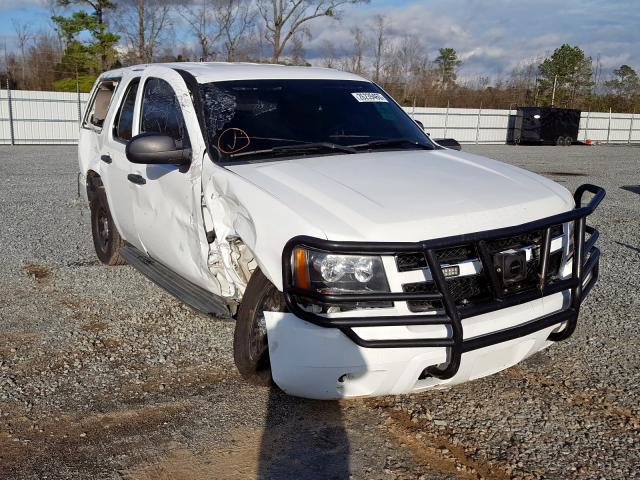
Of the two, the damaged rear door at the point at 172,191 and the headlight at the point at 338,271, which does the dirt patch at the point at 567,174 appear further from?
the headlight at the point at 338,271

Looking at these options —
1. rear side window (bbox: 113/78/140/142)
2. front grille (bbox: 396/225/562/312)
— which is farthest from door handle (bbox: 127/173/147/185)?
front grille (bbox: 396/225/562/312)

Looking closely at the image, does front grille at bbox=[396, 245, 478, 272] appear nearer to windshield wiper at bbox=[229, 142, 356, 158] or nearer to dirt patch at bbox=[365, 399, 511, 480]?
dirt patch at bbox=[365, 399, 511, 480]

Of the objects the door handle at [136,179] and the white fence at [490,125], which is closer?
the door handle at [136,179]

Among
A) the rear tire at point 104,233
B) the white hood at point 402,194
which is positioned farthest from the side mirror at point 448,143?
the rear tire at point 104,233

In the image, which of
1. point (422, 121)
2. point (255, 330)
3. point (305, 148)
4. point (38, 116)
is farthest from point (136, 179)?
point (422, 121)

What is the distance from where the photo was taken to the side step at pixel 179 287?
398 centimetres

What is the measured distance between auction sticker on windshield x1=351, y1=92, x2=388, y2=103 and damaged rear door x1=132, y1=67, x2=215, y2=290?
1.25 metres

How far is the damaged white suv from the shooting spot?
119 inches

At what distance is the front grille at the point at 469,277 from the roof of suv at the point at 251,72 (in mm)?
2188

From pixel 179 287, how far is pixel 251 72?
5.24ft

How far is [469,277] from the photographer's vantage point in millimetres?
3193

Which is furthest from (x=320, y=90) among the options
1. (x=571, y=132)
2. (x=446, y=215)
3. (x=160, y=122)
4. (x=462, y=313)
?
(x=571, y=132)

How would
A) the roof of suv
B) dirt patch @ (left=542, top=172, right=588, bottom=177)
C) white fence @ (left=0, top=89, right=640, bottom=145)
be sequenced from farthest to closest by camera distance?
white fence @ (left=0, top=89, right=640, bottom=145), dirt patch @ (left=542, top=172, right=588, bottom=177), the roof of suv

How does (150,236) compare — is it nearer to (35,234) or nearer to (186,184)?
(186,184)
